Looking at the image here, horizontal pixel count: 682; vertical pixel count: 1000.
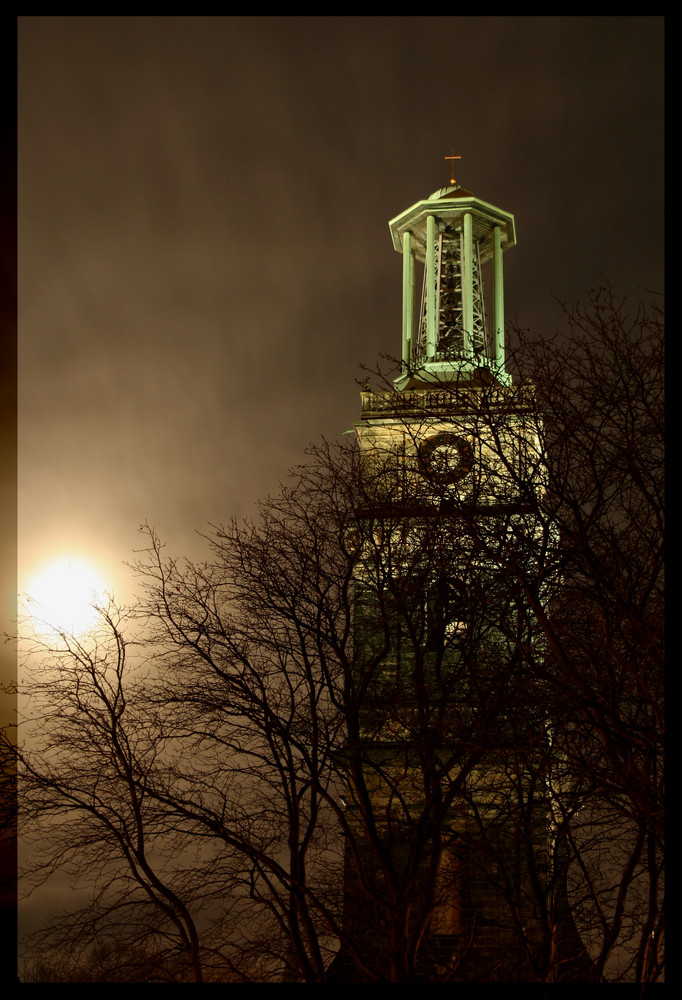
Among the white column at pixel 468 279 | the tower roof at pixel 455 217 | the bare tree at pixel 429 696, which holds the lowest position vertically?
the bare tree at pixel 429 696

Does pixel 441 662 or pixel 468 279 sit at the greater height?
pixel 468 279

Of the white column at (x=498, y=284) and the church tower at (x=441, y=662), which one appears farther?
the white column at (x=498, y=284)

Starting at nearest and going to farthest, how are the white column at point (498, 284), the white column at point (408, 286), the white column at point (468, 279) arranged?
the white column at point (498, 284)
the white column at point (468, 279)
the white column at point (408, 286)

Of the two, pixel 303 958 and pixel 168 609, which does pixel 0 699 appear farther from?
pixel 303 958

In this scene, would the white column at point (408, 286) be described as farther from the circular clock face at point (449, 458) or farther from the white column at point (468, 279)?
the circular clock face at point (449, 458)

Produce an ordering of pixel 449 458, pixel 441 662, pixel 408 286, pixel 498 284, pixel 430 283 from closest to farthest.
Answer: pixel 449 458
pixel 441 662
pixel 430 283
pixel 498 284
pixel 408 286

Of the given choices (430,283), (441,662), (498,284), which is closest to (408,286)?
(430,283)

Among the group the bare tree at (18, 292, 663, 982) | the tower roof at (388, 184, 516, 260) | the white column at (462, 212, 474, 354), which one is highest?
the tower roof at (388, 184, 516, 260)

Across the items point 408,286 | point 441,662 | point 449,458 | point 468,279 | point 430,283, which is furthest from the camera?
point 408,286

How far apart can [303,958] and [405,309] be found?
3387 centimetres

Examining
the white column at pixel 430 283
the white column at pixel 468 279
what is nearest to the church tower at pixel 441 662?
the white column at pixel 430 283

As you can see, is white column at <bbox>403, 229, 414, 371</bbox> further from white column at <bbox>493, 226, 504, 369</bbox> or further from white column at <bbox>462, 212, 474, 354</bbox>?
white column at <bbox>493, 226, 504, 369</bbox>

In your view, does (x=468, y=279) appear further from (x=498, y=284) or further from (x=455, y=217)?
(x=455, y=217)

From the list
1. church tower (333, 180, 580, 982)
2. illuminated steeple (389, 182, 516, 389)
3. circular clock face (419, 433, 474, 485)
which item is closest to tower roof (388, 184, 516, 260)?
illuminated steeple (389, 182, 516, 389)
